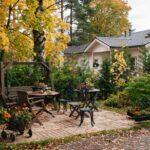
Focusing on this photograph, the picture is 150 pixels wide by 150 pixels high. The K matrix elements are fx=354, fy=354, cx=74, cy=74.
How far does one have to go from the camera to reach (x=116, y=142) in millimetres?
9430

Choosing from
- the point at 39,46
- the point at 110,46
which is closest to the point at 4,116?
the point at 39,46

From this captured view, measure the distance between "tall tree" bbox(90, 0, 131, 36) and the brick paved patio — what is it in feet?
121

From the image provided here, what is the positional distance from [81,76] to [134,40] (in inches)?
494

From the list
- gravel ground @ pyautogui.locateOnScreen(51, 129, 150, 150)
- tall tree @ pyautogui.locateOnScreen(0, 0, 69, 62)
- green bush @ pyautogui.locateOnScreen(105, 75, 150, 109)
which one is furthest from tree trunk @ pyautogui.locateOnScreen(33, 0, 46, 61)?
gravel ground @ pyautogui.locateOnScreen(51, 129, 150, 150)

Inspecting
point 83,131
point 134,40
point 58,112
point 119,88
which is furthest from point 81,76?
point 134,40

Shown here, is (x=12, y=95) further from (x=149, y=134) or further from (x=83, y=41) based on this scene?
(x=83, y=41)

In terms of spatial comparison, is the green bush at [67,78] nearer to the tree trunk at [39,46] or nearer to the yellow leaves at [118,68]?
the tree trunk at [39,46]

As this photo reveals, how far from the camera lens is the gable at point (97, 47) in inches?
1201

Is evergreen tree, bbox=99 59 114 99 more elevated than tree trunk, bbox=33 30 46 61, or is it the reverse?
tree trunk, bbox=33 30 46 61

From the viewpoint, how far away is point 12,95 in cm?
1430

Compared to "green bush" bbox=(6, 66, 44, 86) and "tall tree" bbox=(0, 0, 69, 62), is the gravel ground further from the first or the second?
"green bush" bbox=(6, 66, 44, 86)

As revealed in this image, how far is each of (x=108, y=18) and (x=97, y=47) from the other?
62.1 ft

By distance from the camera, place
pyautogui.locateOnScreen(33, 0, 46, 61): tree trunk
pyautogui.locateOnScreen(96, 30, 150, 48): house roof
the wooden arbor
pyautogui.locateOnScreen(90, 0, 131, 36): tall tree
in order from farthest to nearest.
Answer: pyautogui.locateOnScreen(90, 0, 131, 36): tall tree → pyautogui.locateOnScreen(96, 30, 150, 48): house roof → pyautogui.locateOnScreen(33, 0, 46, 61): tree trunk → the wooden arbor

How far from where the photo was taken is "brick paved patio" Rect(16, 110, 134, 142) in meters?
10.1
